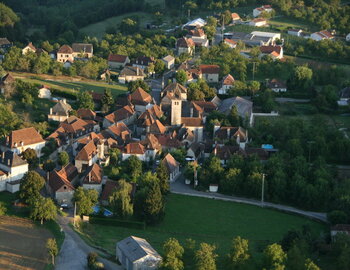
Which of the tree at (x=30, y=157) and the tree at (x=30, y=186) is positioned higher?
the tree at (x=30, y=186)

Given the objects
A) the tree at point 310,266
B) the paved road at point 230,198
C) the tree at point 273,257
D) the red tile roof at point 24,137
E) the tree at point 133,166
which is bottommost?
the paved road at point 230,198

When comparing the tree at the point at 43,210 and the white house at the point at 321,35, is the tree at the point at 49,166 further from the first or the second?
the white house at the point at 321,35

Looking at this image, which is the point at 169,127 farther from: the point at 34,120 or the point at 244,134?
the point at 34,120

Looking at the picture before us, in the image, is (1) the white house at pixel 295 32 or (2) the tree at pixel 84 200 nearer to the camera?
(2) the tree at pixel 84 200

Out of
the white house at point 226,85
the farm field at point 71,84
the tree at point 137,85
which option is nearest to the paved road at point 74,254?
the tree at point 137,85

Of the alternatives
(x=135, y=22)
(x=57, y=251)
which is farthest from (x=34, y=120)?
(x=135, y=22)

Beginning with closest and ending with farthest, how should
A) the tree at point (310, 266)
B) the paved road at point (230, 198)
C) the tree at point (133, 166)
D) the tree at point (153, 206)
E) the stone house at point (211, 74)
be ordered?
the tree at point (310, 266)
the tree at point (153, 206)
the paved road at point (230, 198)
the tree at point (133, 166)
the stone house at point (211, 74)

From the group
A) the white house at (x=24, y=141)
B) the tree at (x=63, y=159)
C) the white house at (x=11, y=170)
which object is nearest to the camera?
the white house at (x=11, y=170)

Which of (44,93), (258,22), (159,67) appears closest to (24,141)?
(44,93)
